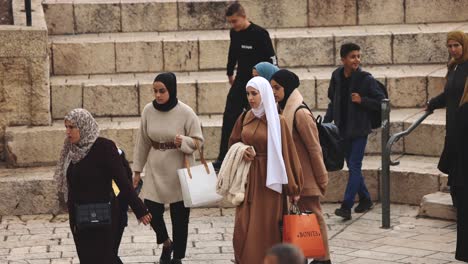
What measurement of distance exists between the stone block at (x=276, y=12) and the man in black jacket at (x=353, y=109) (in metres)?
3.69

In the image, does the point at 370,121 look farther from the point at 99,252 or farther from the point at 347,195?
Answer: the point at 99,252

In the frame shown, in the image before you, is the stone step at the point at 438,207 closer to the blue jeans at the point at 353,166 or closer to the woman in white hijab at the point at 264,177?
the blue jeans at the point at 353,166

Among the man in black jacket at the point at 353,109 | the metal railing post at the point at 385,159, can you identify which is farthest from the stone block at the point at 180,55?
the metal railing post at the point at 385,159

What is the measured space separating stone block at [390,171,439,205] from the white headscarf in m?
3.82

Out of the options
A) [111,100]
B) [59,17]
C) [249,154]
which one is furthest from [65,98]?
[249,154]

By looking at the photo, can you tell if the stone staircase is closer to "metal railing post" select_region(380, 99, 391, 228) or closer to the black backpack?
"metal railing post" select_region(380, 99, 391, 228)

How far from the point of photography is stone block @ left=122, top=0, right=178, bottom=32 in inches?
642

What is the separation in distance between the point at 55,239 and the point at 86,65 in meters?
3.57

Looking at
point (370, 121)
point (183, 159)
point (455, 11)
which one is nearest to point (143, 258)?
point (183, 159)

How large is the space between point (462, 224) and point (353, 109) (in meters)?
2.31

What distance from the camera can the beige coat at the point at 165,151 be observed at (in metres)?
11.2

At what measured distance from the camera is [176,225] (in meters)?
11.3

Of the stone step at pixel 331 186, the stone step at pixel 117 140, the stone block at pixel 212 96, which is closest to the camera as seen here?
the stone step at pixel 331 186

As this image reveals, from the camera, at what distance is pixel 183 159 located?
1127 cm
